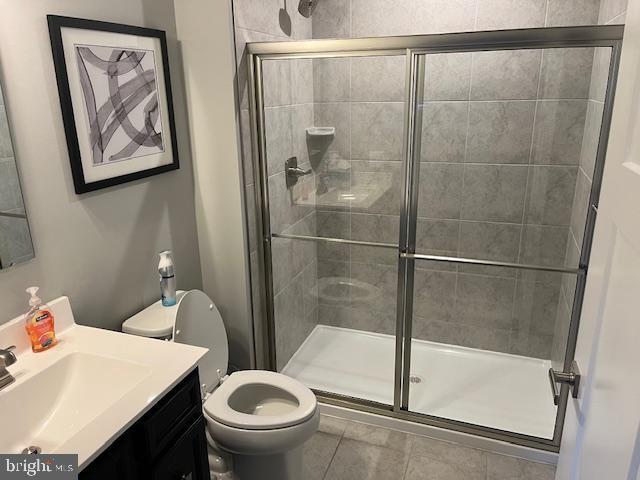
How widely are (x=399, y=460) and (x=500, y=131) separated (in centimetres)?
167

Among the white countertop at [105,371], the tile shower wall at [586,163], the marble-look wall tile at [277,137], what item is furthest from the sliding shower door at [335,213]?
the white countertop at [105,371]

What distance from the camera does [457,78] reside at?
239 cm

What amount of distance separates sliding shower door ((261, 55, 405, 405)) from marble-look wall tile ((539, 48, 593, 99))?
70 cm

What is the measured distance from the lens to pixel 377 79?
240cm

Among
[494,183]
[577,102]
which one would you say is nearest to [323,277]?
[494,183]

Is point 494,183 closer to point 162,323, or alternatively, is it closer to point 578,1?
point 578,1

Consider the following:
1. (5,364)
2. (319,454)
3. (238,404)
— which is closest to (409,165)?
(238,404)

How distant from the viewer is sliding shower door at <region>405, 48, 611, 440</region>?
7.39 feet

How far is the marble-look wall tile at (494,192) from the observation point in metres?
2.52

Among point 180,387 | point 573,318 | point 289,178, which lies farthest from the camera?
point 289,178

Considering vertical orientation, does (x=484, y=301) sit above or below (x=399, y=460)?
above

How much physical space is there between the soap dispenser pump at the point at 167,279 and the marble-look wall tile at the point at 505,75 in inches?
66.3

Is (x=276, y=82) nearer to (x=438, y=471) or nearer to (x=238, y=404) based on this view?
(x=238, y=404)

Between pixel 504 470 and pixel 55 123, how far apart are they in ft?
7.32
